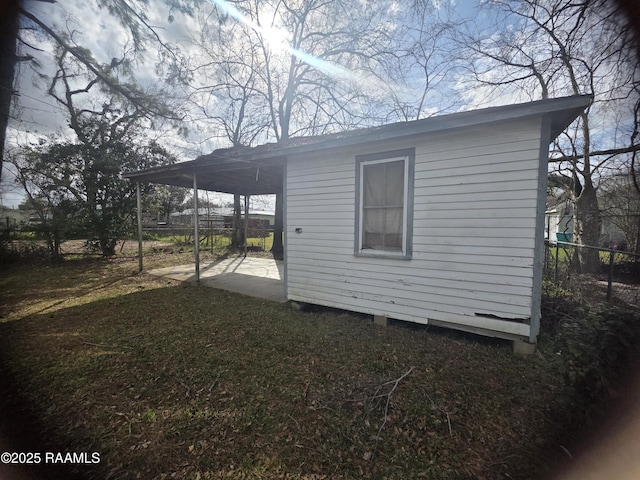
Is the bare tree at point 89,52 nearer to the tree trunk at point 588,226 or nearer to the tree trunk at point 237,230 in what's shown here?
the tree trunk at point 237,230

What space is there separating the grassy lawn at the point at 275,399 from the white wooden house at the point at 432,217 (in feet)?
1.73

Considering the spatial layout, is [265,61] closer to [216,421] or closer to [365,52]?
[365,52]

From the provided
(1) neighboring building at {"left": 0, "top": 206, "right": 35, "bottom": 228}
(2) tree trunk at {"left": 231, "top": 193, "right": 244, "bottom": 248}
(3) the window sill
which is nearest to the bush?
(3) the window sill

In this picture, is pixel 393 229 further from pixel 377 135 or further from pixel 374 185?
pixel 377 135

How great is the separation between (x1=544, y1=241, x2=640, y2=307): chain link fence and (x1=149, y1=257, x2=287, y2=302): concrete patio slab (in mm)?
5386

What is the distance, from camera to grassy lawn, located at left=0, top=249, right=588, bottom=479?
1.66m

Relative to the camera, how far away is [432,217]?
10.9ft

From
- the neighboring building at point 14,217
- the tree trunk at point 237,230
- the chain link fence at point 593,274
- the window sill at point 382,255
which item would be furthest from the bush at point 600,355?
the neighboring building at point 14,217

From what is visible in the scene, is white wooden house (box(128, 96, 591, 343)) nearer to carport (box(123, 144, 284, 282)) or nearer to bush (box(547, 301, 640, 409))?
carport (box(123, 144, 284, 282))

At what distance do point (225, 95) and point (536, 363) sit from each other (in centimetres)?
1392

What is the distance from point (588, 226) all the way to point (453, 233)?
8007 millimetres

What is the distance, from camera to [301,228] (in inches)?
177

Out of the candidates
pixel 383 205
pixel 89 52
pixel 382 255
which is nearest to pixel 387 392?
pixel 382 255

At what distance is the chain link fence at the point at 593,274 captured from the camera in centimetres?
423
